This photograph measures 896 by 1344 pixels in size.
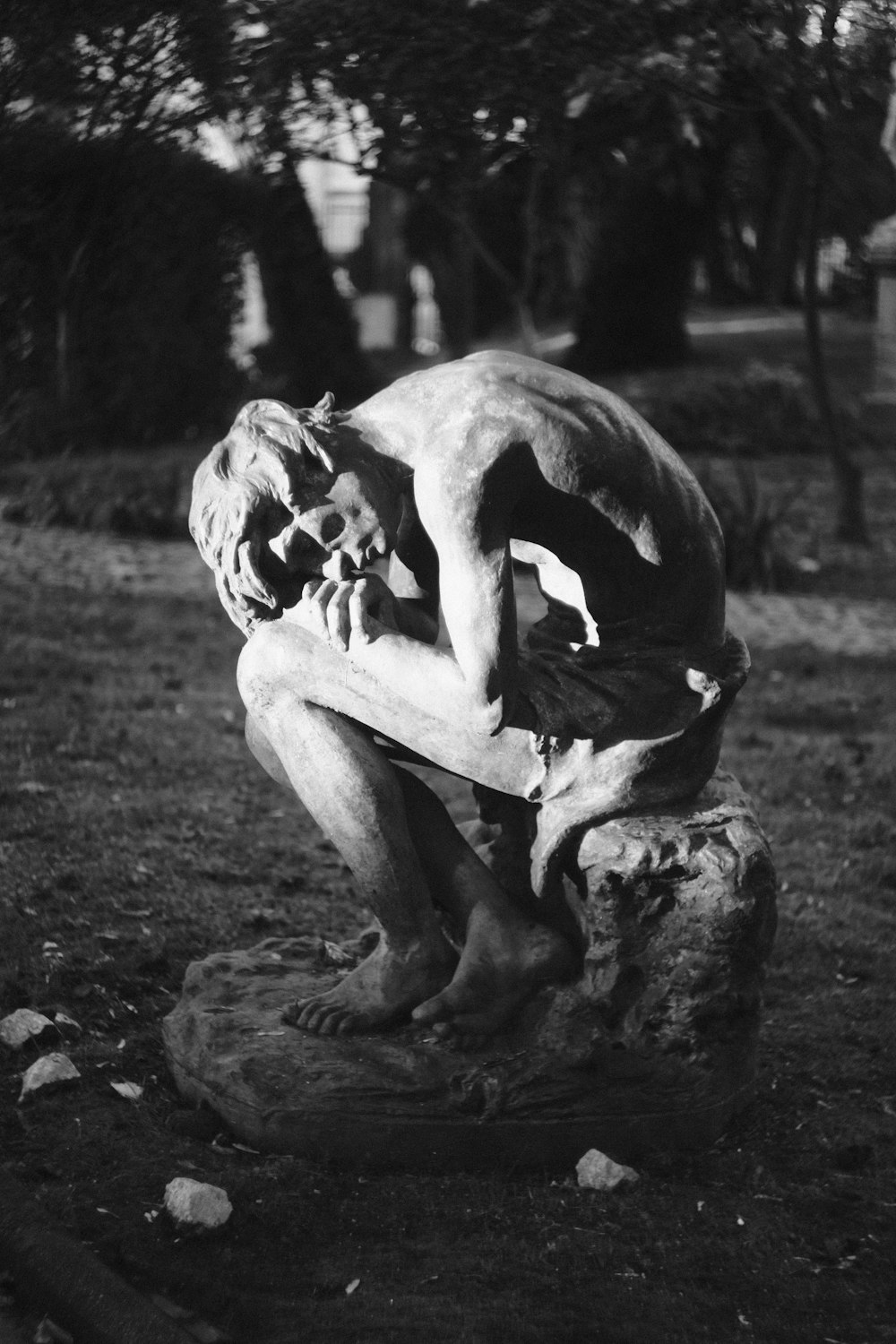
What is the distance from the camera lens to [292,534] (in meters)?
3.30

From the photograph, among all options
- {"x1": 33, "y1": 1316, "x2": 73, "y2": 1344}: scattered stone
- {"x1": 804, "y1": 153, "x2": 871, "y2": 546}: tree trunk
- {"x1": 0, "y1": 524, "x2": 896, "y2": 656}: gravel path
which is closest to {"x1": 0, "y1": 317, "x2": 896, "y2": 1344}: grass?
{"x1": 33, "y1": 1316, "x2": 73, "y2": 1344}: scattered stone

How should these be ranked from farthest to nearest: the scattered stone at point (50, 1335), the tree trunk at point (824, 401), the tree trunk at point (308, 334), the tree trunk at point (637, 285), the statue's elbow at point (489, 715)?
the tree trunk at point (637, 285) → the tree trunk at point (308, 334) → the tree trunk at point (824, 401) → the statue's elbow at point (489, 715) → the scattered stone at point (50, 1335)

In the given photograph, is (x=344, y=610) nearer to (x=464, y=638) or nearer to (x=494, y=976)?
(x=464, y=638)

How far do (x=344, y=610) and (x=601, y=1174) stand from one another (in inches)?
49.7

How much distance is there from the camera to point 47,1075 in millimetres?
3680

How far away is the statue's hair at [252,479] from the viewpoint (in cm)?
327

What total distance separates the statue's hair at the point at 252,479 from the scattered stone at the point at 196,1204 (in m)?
1.15

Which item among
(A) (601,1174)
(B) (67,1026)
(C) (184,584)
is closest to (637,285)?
(C) (184,584)

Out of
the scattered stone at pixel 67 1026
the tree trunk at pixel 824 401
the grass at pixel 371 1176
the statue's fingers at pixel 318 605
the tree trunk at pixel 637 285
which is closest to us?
the grass at pixel 371 1176

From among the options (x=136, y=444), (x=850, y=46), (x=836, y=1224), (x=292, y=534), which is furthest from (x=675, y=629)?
(x=136, y=444)

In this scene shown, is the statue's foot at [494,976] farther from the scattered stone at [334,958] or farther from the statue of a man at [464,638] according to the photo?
the scattered stone at [334,958]

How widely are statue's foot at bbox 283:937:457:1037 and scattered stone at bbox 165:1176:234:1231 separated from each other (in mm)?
477

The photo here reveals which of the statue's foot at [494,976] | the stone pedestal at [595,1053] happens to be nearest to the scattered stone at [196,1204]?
the stone pedestal at [595,1053]

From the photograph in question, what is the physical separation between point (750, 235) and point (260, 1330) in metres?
24.4
